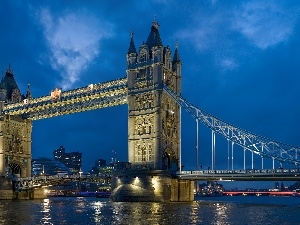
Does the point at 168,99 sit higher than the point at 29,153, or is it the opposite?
the point at 168,99

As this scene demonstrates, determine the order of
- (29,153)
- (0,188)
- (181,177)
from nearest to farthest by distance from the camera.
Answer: (181,177) < (0,188) < (29,153)

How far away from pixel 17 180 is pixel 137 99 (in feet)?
119

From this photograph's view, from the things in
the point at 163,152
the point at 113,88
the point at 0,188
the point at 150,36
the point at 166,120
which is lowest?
the point at 0,188

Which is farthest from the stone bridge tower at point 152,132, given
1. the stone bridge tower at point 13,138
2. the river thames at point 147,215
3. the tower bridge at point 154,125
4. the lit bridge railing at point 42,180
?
the stone bridge tower at point 13,138

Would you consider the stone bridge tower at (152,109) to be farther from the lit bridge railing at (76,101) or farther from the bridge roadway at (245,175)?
the bridge roadway at (245,175)

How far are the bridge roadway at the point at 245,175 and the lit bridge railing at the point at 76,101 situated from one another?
21.0 meters

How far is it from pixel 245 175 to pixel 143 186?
55.8 feet

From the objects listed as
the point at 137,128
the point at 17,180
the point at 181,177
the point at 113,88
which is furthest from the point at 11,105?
the point at 181,177

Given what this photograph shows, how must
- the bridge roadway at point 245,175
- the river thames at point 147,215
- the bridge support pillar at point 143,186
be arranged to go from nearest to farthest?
the river thames at point 147,215
the bridge roadway at point 245,175
the bridge support pillar at point 143,186

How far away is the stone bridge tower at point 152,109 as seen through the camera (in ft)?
290

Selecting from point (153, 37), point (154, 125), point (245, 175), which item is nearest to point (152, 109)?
point (154, 125)

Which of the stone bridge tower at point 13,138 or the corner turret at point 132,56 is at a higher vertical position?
the corner turret at point 132,56

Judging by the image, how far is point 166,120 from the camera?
300ft

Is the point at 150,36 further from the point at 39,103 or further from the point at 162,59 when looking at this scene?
the point at 39,103
